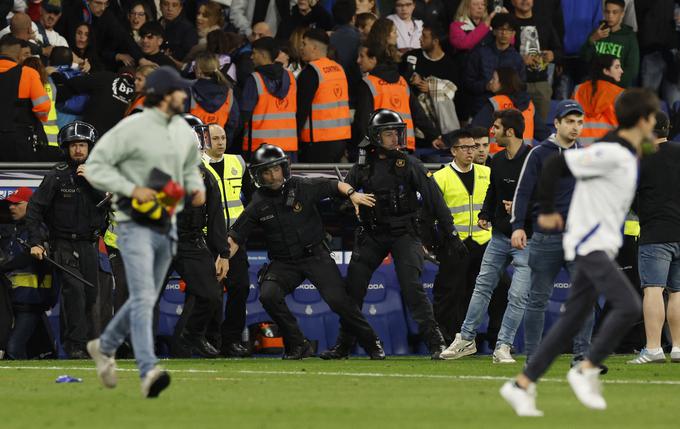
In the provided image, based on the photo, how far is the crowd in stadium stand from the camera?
1697 centimetres

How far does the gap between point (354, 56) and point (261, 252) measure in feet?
10.8

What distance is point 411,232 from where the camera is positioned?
14.2 m

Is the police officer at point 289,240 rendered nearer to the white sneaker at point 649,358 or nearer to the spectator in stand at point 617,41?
the white sneaker at point 649,358

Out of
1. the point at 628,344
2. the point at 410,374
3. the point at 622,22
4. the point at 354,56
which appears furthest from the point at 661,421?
the point at 622,22

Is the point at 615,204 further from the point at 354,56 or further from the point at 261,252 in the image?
the point at 354,56

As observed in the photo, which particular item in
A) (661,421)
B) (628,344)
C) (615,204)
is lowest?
(628,344)

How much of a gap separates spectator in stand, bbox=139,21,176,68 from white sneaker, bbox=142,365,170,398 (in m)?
9.22

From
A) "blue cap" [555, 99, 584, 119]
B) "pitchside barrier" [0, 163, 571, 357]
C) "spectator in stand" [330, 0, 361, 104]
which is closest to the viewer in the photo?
"blue cap" [555, 99, 584, 119]

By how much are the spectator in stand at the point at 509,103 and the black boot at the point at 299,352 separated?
4479 mm

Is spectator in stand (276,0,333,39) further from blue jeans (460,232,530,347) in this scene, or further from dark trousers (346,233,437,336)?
blue jeans (460,232,530,347)

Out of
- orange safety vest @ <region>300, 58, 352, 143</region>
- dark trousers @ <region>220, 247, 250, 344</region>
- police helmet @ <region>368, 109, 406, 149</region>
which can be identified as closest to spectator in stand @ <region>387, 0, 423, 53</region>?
orange safety vest @ <region>300, 58, 352, 143</region>

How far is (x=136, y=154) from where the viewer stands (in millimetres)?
9406

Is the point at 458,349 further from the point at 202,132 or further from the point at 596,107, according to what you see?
the point at 596,107

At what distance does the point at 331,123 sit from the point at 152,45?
2262 millimetres
